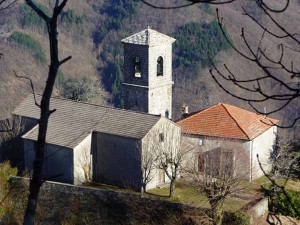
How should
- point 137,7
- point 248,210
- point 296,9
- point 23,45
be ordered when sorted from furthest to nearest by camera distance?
point 296,9
point 137,7
point 23,45
point 248,210

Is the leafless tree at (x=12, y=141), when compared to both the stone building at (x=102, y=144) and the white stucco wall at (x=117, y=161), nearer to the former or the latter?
the stone building at (x=102, y=144)

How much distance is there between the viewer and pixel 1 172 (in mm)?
19031

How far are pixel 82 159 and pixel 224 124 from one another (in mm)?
4796

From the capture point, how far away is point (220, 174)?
1838 centimetres

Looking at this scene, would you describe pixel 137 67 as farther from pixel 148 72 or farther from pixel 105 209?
pixel 105 209

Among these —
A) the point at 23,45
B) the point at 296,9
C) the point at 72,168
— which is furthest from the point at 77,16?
the point at 72,168

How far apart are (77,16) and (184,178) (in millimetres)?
59011

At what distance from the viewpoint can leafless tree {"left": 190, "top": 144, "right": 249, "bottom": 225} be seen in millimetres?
16375

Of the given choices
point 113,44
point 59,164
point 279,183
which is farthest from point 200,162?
point 113,44

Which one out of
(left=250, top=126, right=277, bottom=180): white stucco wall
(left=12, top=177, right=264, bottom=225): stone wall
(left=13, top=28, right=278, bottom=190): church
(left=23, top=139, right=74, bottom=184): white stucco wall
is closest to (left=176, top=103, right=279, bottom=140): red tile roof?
(left=13, top=28, right=278, bottom=190): church

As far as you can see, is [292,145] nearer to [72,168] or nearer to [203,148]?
[203,148]

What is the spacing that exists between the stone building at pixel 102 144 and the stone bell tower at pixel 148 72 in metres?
3.21

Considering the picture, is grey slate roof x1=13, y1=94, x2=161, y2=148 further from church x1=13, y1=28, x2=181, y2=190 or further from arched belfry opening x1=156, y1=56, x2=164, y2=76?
arched belfry opening x1=156, y1=56, x2=164, y2=76

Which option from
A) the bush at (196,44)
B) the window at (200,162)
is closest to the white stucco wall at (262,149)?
the window at (200,162)
